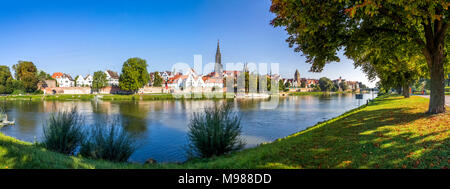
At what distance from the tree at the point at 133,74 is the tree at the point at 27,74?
35138mm

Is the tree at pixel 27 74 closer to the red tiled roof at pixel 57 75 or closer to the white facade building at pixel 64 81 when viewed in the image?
the white facade building at pixel 64 81

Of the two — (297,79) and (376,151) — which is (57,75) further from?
(297,79)

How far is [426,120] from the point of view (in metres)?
8.80

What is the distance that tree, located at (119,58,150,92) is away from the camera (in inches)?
2790

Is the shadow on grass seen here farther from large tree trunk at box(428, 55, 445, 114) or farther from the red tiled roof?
the red tiled roof

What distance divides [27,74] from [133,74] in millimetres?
42562

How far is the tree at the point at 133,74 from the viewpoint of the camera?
70863 millimetres

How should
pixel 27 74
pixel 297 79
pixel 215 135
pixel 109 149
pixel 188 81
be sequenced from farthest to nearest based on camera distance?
1. pixel 297 79
2. pixel 188 81
3. pixel 27 74
4. pixel 215 135
5. pixel 109 149

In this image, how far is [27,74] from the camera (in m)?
78.3

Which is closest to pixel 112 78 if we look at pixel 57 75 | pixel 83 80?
pixel 83 80
